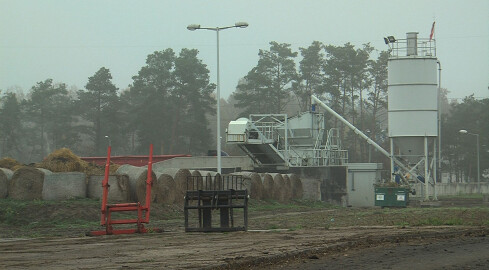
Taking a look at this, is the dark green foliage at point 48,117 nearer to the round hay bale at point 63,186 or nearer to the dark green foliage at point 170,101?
the dark green foliage at point 170,101

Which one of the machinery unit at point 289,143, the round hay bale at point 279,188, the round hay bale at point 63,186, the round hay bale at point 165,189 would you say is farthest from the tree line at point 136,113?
the round hay bale at point 63,186

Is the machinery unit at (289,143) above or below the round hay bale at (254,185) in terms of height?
above

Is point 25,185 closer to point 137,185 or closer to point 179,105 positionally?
point 137,185

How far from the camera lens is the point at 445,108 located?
13075cm

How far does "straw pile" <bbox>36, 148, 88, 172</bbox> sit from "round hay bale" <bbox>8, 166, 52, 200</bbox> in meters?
5.52

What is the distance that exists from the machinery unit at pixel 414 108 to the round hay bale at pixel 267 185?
11580 mm

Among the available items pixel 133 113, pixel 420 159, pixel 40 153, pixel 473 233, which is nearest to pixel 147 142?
pixel 133 113

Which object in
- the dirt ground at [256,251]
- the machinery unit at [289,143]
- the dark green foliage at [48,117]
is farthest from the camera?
the dark green foliage at [48,117]

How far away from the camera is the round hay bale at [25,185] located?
82.6 feet

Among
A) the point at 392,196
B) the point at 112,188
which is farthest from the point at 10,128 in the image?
the point at 112,188

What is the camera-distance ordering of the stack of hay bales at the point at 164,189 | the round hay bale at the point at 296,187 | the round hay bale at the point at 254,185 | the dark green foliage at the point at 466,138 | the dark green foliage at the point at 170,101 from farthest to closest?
the dark green foliage at the point at 466,138
the dark green foliage at the point at 170,101
the round hay bale at the point at 296,187
the round hay bale at the point at 254,185
the stack of hay bales at the point at 164,189

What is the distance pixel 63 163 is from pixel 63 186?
596cm

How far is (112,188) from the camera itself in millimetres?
27422

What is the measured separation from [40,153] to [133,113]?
12.3 m
